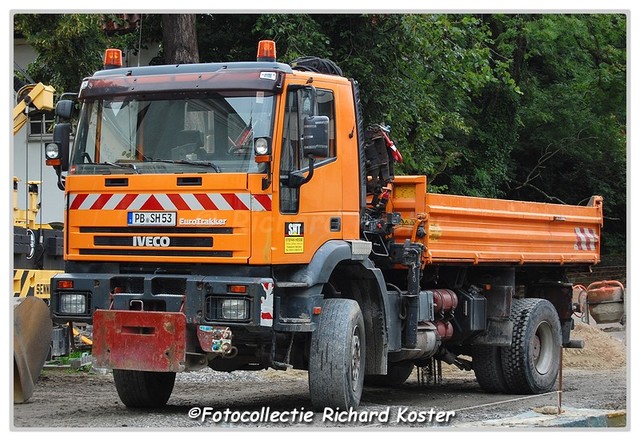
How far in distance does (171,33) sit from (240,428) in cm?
920

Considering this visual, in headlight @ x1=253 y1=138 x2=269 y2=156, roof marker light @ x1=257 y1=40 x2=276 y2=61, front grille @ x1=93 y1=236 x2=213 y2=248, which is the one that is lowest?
front grille @ x1=93 y1=236 x2=213 y2=248

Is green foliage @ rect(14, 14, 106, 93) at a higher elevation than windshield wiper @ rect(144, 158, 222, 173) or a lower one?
higher

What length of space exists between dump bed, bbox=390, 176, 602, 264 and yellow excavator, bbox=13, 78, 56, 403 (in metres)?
3.99

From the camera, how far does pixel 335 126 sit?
35.1ft

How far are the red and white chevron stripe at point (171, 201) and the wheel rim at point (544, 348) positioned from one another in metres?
5.95

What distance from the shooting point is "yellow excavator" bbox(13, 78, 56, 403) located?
11.6 metres

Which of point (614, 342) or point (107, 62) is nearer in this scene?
point (107, 62)

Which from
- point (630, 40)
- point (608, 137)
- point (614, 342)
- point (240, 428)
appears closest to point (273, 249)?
point (240, 428)

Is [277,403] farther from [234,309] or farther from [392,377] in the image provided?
[392,377]

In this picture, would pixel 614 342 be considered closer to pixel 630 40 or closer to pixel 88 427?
pixel 630 40

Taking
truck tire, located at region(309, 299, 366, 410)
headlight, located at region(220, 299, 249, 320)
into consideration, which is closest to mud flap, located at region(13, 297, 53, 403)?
headlight, located at region(220, 299, 249, 320)

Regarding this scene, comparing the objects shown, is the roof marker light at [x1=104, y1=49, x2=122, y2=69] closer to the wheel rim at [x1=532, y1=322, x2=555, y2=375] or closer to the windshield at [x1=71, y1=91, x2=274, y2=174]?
the windshield at [x1=71, y1=91, x2=274, y2=174]

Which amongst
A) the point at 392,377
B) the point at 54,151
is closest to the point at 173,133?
the point at 54,151

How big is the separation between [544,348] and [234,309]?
6.27m
